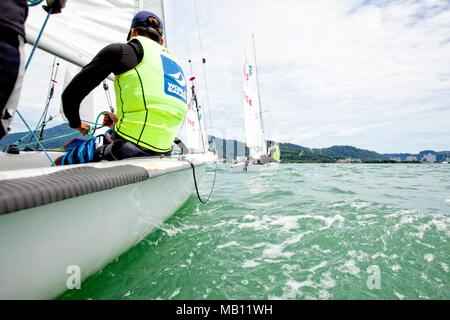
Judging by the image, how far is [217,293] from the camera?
51.1 inches

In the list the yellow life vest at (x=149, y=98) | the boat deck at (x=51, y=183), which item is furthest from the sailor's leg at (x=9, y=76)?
the yellow life vest at (x=149, y=98)

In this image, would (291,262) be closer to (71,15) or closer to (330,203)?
(330,203)

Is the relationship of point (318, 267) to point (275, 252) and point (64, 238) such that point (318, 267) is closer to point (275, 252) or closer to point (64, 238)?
point (275, 252)

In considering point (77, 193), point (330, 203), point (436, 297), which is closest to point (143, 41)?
point (77, 193)

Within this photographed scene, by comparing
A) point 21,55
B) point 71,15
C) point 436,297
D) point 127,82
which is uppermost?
point 71,15

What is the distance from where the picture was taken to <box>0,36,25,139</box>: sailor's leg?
0.73 m

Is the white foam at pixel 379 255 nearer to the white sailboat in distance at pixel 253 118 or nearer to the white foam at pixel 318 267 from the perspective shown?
the white foam at pixel 318 267

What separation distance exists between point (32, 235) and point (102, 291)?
1.88ft

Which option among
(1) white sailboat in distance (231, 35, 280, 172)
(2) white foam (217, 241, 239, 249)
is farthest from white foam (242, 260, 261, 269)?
(1) white sailboat in distance (231, 35, 280, 172)

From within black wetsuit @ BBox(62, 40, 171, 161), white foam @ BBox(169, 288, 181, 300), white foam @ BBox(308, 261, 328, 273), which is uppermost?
black wetsuit @ BBox(62, 40, 171, 161)

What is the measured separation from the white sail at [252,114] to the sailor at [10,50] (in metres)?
20.4

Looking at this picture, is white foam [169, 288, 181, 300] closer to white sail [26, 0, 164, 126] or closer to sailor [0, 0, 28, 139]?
sailor [0, 0, 28, 139]

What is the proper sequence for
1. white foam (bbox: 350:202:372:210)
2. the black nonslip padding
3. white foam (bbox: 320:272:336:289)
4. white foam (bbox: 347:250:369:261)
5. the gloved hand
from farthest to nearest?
white foam (bbox: 350:202:372:210), white foam (bbox: 347:250:369:261), white foam (bbox: 320:272:336:289), the gloved hand, the black nonslip padding

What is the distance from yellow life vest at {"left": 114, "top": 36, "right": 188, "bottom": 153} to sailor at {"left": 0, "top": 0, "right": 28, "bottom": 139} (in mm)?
976
